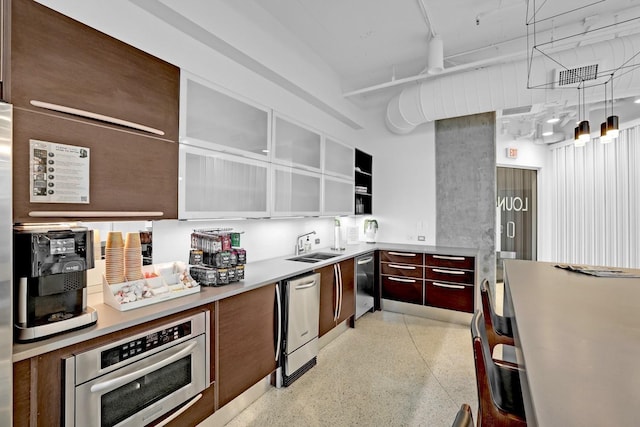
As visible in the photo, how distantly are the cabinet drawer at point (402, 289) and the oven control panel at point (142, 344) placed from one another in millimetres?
3031

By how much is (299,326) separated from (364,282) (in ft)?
5.17

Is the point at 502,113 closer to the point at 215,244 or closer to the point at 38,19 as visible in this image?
the point at 215,244

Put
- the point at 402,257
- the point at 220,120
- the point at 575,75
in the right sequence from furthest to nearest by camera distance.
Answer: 1. the point at 402,257
2. the point at 575,75
3. the point at 220,120

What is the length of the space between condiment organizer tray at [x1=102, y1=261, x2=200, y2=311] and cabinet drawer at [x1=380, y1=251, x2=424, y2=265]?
2846 millimetres

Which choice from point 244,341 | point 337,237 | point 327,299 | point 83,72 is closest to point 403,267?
point 337,237

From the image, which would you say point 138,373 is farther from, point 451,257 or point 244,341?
point 451,257

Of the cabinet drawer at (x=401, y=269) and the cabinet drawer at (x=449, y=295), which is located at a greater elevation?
the cabinet drawer at (x=401, y=269)

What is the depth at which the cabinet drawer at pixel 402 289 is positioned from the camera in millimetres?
3963

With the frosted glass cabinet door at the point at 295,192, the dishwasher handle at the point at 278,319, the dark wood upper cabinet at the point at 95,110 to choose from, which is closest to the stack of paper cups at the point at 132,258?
the dark wood upper cabinet at the point at 95,110

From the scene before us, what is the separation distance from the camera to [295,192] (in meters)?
3.07

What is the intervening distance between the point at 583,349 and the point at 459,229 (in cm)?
344

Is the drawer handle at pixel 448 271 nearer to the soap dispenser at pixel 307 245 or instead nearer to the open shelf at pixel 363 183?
the open shelf at pixel 363 183

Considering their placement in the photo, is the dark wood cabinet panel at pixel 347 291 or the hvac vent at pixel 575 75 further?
the dark wood cabinet panel at pixel 347 291

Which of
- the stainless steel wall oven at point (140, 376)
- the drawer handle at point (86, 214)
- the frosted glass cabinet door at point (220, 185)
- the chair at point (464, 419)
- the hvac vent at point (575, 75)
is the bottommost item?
the stainless steel wall oven at point (140, 376)
